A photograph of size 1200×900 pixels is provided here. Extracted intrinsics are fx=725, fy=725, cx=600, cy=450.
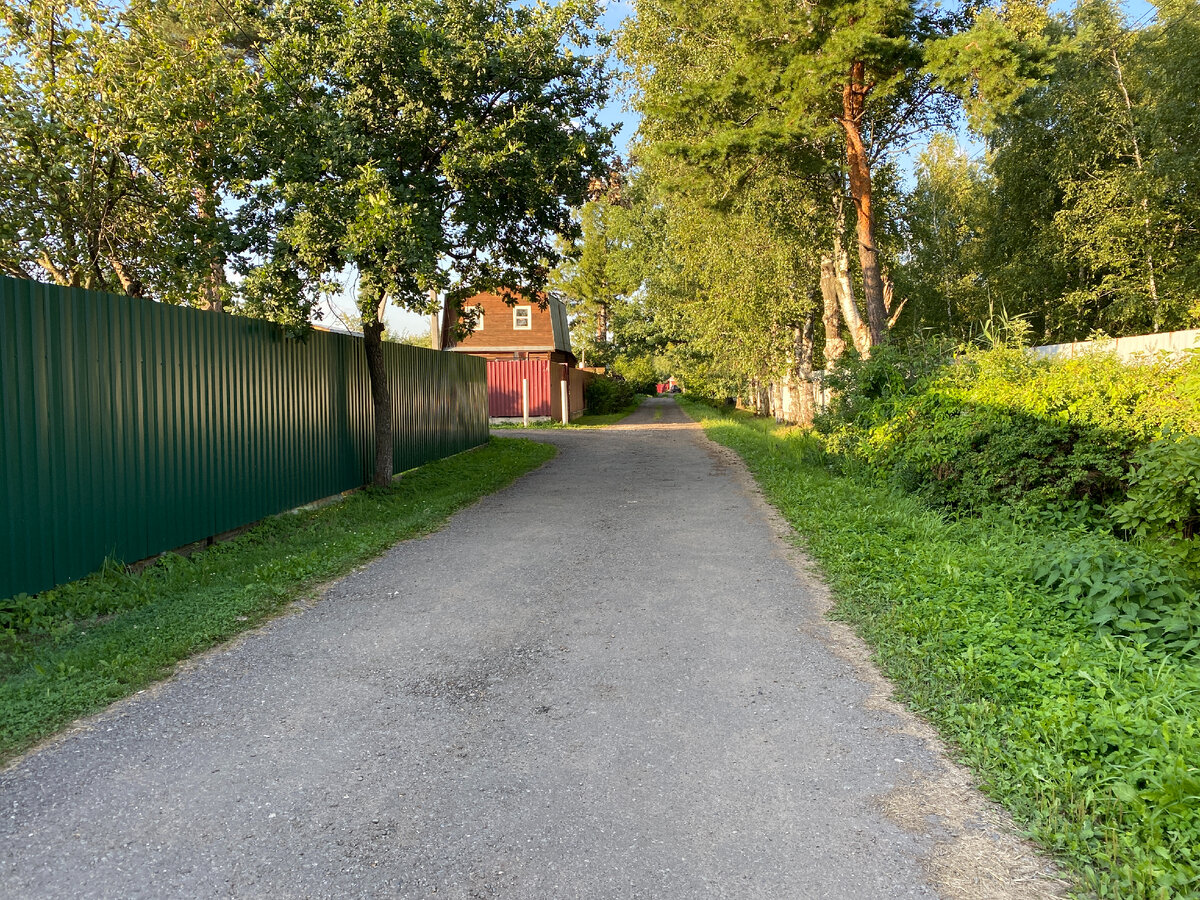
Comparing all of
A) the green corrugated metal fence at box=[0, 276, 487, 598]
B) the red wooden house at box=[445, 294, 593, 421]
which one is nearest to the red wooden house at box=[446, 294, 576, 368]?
the red wooden house at box=[445, 294, 593, 421]

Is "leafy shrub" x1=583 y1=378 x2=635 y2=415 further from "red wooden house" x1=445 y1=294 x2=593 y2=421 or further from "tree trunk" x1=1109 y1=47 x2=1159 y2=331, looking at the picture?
"tree trunk" x1=1109 y1=47 x2=1159 y2=331

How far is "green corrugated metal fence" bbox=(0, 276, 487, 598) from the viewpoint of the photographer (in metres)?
5.26

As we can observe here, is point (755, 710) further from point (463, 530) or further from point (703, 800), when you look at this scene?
point (463, 530)

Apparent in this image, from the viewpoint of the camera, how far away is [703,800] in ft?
9.64

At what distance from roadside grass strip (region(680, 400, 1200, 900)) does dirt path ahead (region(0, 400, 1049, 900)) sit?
207mm

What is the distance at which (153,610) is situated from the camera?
17.7ft

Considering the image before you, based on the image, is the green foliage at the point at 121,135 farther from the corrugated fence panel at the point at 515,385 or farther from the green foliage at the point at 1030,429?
the corrugated fence panel at the point at 515,385

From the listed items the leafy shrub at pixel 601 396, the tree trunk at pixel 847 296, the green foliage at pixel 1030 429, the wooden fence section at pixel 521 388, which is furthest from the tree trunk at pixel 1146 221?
the leafy shrub at pixel 601 396

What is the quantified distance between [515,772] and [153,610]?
146 inches

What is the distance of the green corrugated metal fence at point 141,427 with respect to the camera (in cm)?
526

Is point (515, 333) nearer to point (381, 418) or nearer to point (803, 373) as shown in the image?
point (803, 373)

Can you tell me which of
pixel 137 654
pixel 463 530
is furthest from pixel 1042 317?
pixel 137 654

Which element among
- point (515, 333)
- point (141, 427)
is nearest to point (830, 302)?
point (141, 427)

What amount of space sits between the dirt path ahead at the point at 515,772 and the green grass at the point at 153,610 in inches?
10.3
